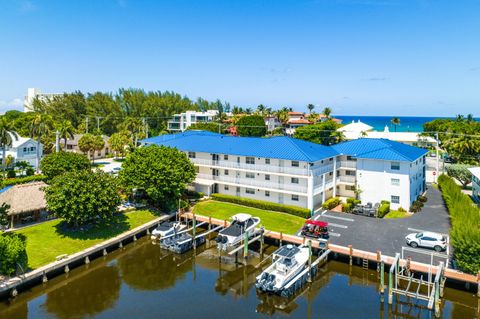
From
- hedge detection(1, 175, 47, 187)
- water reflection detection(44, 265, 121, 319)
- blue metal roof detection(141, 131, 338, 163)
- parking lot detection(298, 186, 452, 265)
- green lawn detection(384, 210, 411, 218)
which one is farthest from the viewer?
hedge detection(1, 175, 47, 187)

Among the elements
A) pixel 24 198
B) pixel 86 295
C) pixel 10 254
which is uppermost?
pixel 24 198

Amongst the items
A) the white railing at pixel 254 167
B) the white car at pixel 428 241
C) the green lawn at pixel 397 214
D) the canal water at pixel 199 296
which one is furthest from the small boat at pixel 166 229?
the green lawn at pixel 397 214

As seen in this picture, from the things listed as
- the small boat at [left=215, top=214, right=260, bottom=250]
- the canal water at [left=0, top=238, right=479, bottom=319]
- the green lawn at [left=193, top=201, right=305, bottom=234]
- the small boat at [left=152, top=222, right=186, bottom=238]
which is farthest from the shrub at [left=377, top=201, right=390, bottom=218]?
the small boat at [left=152, top=222, right=186, bottom=238]

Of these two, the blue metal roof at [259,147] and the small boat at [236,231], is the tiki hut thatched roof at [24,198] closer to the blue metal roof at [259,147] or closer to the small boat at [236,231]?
the small boat at [236,231]

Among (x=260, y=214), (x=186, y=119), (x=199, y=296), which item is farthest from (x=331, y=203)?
(x=186, y=119)

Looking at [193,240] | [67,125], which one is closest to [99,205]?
[193,240]

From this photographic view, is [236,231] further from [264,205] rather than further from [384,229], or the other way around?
[384,229]

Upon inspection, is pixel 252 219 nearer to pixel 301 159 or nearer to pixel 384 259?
pixel 301 159

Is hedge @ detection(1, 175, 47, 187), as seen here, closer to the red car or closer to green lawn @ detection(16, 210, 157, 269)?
green lawn @ detection(16, 210, 157, 269)
